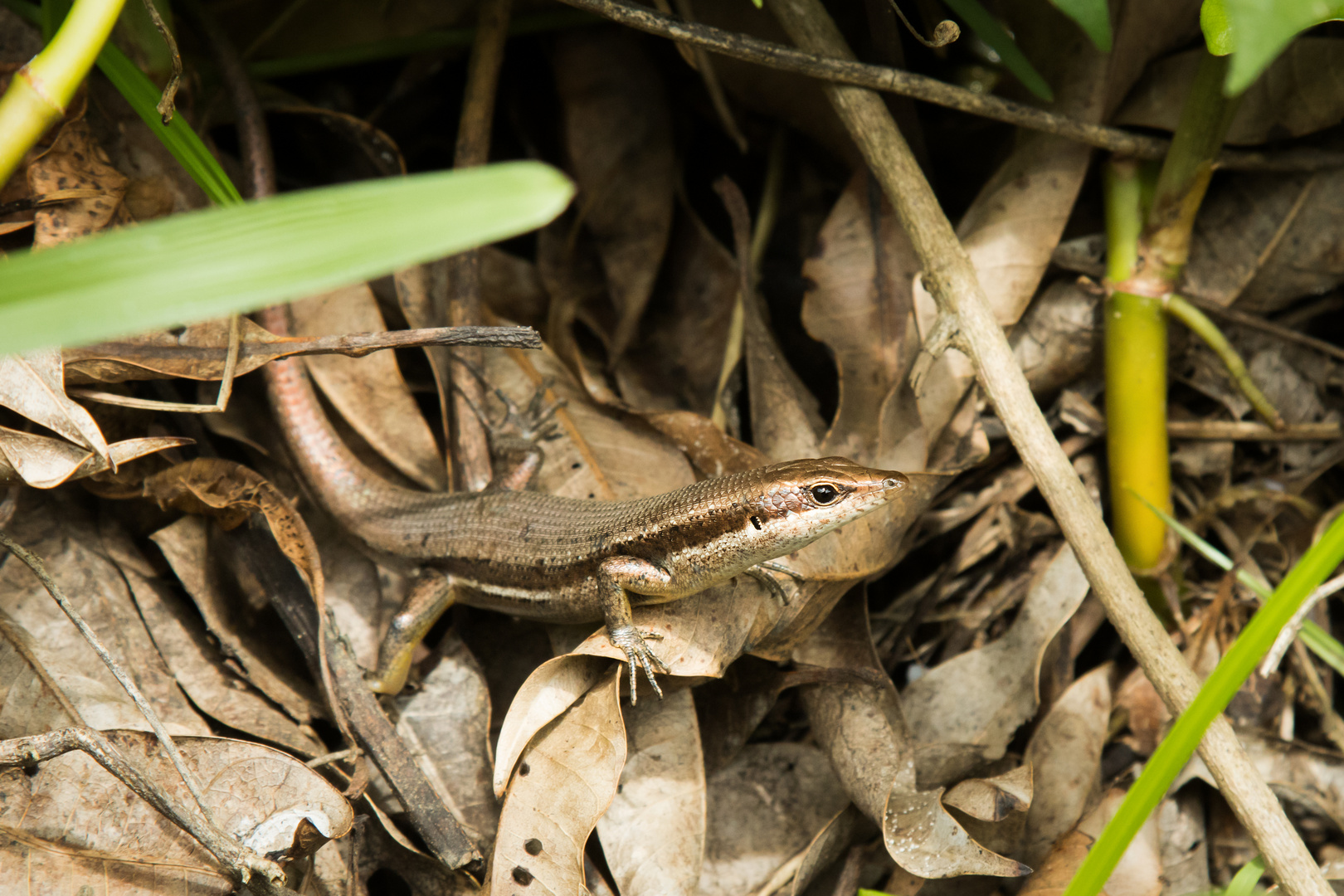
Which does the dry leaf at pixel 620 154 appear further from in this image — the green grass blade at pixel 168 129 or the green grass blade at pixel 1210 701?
the green grass blade at pixel 1210 701

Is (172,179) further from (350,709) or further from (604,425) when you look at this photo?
(350,709)

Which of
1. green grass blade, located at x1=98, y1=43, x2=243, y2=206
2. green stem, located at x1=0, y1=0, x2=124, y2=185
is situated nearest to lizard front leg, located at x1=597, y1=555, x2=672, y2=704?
green grass blade, located at x1=98, y1=43, x2=243, y2=206

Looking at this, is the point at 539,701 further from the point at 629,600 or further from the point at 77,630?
the point at 77,630

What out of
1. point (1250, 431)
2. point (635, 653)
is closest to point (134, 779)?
point (635, 653)

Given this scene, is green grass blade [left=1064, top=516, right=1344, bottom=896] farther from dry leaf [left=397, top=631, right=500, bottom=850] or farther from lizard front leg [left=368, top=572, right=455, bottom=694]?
lizard front leg [left=368, top=572, right=455, bottom=694]

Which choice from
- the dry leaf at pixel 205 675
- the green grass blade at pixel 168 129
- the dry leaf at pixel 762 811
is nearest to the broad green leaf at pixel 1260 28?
the dry leaf at pixel 762 811

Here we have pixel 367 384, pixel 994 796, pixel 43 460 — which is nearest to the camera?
pixel 43 460

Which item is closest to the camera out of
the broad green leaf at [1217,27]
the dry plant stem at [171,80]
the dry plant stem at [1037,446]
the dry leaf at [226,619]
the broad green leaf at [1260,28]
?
the broad green leaf at [1260,28]
